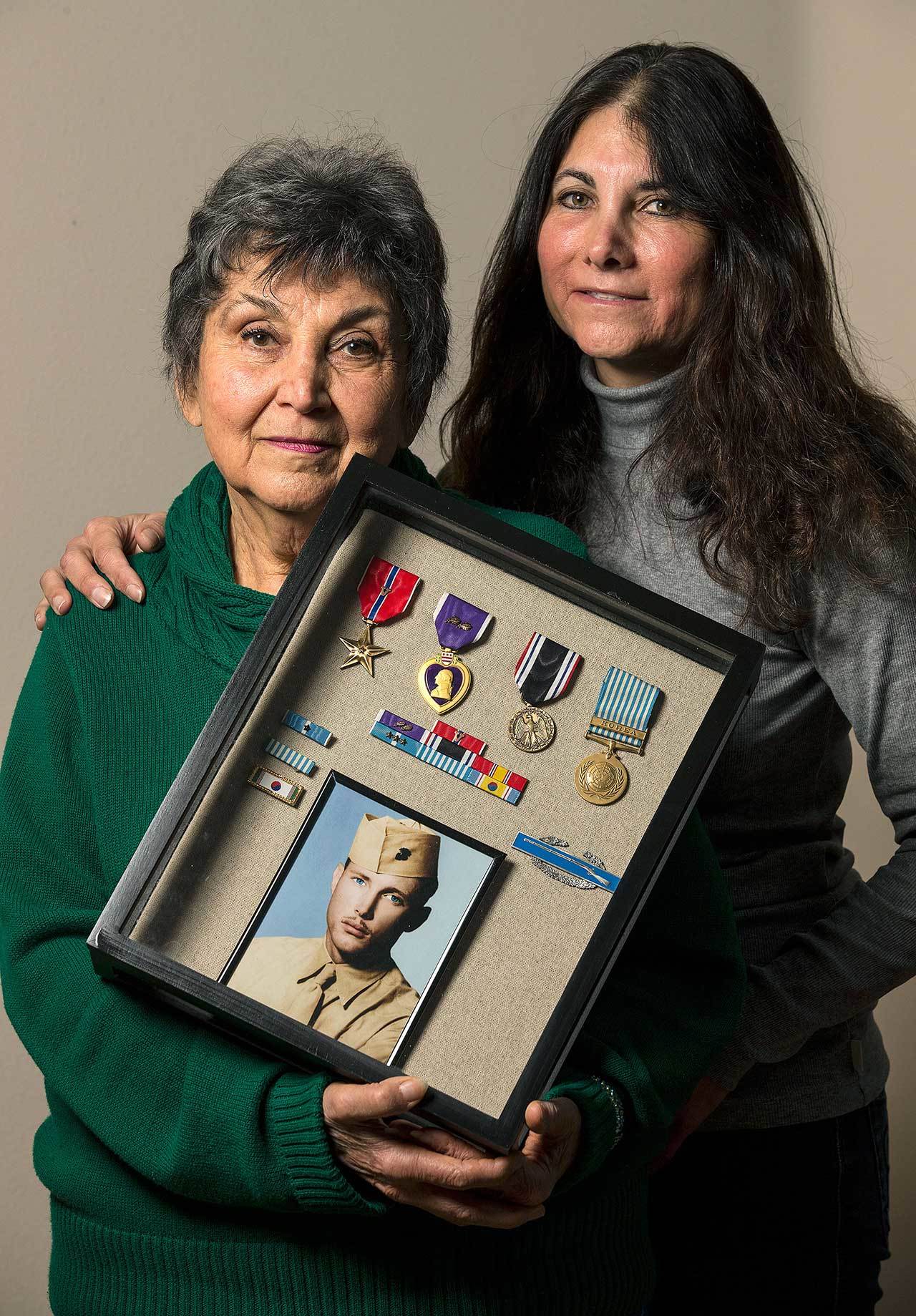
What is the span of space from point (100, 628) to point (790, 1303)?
3.72 feet

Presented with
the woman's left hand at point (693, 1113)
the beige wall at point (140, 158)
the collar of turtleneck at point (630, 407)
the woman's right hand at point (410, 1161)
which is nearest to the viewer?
the woman's right hand at point (410, 1161)

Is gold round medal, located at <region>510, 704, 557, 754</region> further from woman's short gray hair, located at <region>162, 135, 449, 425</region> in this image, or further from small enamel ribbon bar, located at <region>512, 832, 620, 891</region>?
woman's short gray hair, located at <region>162, 135, 449, 425</region>

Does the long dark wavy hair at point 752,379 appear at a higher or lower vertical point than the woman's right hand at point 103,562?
higher

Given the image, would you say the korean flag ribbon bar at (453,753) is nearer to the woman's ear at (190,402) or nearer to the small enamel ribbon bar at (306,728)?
the small enamel ribbon bar at (306,728)

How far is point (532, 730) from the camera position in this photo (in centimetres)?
101

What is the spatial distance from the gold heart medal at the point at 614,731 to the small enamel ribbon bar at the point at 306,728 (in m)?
0.20

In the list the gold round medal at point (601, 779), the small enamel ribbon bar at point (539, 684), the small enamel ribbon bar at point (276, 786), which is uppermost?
the small enamel ribbon bar at point (539, 684)

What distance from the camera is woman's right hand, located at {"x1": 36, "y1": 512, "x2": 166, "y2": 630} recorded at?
125 centimetres

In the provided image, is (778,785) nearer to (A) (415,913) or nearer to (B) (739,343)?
(B) (739,343)

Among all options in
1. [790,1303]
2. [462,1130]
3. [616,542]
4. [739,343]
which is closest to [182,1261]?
[462,1130]

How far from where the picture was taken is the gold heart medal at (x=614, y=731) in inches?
39.0

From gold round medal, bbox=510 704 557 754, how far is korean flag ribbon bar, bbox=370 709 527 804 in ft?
0.08

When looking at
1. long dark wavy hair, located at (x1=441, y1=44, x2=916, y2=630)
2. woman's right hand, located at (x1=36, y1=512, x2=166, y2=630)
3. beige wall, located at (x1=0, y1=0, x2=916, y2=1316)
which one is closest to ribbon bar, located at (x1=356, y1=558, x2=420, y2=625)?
woman's right hand, located at (x1=36, y1=512, x2=166, y2=630)

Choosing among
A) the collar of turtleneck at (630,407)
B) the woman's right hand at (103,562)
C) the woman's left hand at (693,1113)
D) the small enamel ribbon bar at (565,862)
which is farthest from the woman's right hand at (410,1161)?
the collar of turtleneck at (630,407)
